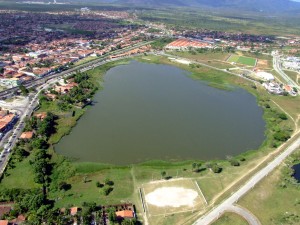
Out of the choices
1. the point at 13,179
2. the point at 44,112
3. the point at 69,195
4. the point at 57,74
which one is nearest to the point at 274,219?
the point at 69,195

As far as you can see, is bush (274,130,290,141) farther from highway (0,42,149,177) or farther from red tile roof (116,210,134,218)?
highway (0,42,149,177)

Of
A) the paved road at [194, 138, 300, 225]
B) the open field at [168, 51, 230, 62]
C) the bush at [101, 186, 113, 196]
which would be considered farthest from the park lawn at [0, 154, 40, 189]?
the open field at [168, 51, 230, 62]

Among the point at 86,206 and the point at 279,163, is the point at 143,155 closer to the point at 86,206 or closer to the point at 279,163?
the point at 86,206

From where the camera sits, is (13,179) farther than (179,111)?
No

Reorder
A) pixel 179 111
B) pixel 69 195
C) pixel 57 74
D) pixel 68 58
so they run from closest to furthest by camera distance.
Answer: pixel 69 195
pixel 179 111
pixel 57 74
pixel 68 58

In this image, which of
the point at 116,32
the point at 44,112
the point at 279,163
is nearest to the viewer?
the point at 279,163

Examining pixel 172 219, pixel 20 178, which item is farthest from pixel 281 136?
pixel 20 178

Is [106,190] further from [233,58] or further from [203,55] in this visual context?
[233,58]
